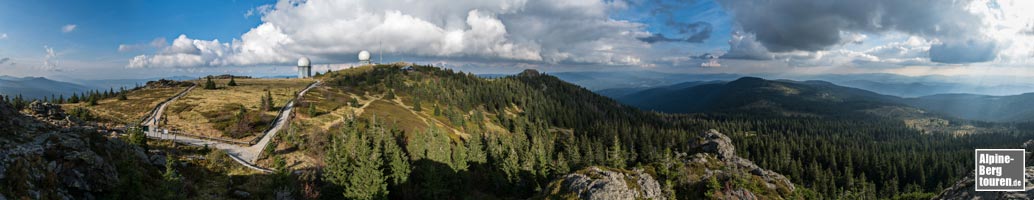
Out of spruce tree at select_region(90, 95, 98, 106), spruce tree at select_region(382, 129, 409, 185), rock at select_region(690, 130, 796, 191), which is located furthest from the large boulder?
rock at select_region(690, 130, 796, 191)

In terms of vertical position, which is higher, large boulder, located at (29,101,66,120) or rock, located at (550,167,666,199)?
large boulder, located at (29,101,66,120)

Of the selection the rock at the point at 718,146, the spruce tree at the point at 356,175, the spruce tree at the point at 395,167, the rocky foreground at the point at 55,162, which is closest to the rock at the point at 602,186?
the spruce tree at the point at 395,167

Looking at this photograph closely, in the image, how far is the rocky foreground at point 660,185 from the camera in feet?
183

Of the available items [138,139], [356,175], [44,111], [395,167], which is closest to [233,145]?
[138,139]

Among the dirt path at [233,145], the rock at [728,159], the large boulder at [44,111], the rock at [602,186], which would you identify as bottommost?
the rock at [728,159]

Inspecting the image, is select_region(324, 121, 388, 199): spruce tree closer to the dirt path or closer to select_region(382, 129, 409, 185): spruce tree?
select_region(382, 129, 409, 185): spruce tree

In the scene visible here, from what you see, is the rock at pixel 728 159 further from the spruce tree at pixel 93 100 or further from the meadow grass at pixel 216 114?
the spruce tree at pixel 93 100

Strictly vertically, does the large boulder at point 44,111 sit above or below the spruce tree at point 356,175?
above

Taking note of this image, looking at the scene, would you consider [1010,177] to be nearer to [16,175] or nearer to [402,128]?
[16,175]

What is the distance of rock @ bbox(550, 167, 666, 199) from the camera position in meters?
54.6

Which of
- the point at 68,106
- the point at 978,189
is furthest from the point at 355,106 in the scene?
the point at 978,189

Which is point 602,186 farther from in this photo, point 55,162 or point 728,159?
point 728,159

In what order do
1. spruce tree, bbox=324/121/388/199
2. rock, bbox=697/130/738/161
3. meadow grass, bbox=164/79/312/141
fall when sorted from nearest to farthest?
1. spruce tree, bbox=324/121/388/199
2. meadow grass, bbox=164/79/312/141
3. rock, bbox=697/130/738/161

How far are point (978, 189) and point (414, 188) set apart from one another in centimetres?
5871
